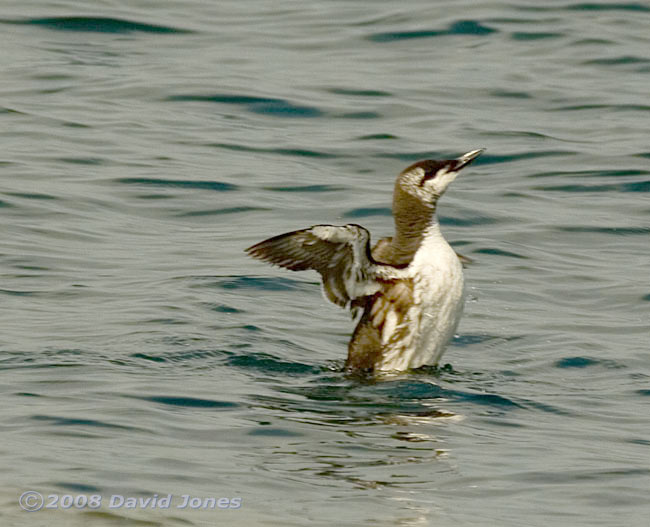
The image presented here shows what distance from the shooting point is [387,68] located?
18.8 m

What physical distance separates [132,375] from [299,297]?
10.1ft

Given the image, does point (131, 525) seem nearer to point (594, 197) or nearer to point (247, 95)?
point (594, 197)

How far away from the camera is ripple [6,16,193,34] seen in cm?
2003

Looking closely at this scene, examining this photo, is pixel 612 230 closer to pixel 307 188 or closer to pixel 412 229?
pixel 307 188

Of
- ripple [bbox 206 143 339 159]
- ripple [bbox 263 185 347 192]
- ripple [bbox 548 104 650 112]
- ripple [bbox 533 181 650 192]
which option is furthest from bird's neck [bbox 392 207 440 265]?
ripple [bbox 548 104 650 112]

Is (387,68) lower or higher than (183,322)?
higher

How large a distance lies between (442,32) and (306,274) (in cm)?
901

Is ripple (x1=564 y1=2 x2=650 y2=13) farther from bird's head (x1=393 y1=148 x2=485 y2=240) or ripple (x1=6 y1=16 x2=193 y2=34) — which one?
bird's head (x1=393 y1=148 x2=485 y2=240)

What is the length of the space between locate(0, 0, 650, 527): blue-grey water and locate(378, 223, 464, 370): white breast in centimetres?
28

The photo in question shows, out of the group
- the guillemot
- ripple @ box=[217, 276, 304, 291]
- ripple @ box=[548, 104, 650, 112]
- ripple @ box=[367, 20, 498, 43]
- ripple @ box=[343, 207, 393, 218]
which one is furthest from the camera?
ripple @ box=[367, 20, 498, 43]

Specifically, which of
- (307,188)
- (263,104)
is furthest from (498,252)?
(263,104)

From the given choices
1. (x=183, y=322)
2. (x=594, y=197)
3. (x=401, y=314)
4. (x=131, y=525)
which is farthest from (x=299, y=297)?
(x=131, y=525)

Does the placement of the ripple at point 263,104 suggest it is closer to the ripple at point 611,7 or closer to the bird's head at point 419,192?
the ripple at point 611,7

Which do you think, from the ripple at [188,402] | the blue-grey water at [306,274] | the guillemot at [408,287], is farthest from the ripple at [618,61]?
the ripple at [188,402]
